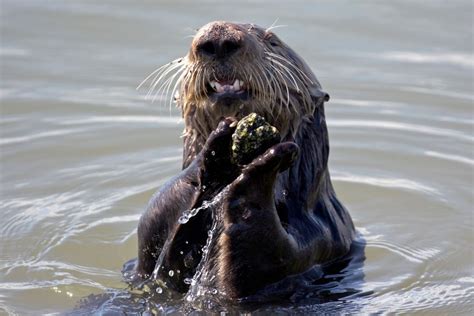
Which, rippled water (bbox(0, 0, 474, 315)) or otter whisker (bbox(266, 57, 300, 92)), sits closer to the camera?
otter whisker (bbox(266, 57, 300, 92))

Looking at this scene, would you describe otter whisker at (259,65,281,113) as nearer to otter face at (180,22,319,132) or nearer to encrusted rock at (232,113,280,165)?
otter face at (180,22,319,132)

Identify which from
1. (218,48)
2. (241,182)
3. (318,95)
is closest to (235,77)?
(218,48)

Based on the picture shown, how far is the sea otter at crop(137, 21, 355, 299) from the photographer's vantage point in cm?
541

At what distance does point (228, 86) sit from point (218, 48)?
24 cm

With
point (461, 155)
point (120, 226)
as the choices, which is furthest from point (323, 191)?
point (461, 155)

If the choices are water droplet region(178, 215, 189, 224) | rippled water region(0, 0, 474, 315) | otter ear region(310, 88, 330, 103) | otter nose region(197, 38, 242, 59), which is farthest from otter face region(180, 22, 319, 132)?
rippled water region(0, 0, 474, 315)

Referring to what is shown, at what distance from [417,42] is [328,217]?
17.2ft

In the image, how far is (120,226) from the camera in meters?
7.58

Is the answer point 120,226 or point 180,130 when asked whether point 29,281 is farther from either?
point 180,130

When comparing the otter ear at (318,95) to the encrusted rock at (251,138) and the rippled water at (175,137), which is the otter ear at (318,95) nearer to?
the encrusted rock at (251,138)

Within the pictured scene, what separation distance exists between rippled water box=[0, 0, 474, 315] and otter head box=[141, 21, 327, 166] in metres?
1.01

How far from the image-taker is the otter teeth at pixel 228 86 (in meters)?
5.55

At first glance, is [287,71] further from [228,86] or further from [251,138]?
[251,138]

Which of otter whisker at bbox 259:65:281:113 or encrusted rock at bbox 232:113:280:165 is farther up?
otter whisker at bbox 259:65:281:113
